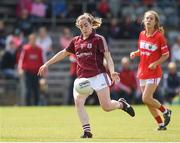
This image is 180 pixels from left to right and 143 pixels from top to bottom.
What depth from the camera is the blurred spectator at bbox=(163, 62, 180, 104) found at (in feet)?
92.9

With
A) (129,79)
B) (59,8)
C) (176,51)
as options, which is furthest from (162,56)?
(59,8)

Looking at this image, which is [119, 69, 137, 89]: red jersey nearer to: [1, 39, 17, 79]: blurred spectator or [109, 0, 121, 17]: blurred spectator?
[1, 39, 17, 79]: blurred spectator

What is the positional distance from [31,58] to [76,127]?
994 centimetres

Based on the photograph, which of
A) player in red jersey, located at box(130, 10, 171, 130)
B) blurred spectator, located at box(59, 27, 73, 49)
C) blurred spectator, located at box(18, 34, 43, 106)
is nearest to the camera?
player in red jersey, located at box(130, 10, 171, 130)

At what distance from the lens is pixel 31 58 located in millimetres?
27188

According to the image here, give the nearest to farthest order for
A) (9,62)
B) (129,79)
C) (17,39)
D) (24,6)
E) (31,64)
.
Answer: (31,64) < (129,79) < (9,62) < (17,39) < (24,6)

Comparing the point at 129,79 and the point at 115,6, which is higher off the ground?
the point at 115,6

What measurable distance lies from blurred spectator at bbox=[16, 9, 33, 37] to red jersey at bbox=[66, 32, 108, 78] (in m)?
17.5

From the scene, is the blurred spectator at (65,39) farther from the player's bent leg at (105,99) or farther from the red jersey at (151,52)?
the player's bent leg at (105,99)

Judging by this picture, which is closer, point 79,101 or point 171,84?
point 79,101

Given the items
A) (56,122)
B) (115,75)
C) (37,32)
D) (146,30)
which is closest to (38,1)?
(37,32)

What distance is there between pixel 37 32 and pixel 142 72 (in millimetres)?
16944

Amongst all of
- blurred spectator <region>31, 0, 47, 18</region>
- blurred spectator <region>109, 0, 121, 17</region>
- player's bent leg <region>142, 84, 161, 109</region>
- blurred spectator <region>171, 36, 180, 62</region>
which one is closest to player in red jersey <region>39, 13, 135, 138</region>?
player's bent leg <region>142, 84, 161, 109</region>

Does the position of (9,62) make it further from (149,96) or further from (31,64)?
(149,96)
